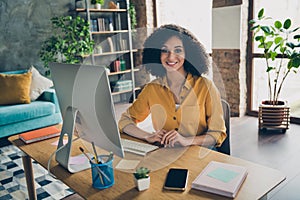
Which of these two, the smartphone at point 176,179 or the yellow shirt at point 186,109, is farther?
the yellow shirt at point 186,109

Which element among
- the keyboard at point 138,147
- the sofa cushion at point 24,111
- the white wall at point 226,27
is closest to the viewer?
the keyboard at point 138,147

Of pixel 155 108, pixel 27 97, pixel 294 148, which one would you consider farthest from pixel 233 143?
pixel 27 97

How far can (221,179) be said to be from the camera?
107cm

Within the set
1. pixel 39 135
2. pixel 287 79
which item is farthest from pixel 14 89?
pixel 287 79

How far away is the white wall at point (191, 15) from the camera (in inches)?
168

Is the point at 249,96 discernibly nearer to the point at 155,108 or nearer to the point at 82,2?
the point at 155,108

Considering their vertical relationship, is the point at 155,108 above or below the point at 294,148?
above

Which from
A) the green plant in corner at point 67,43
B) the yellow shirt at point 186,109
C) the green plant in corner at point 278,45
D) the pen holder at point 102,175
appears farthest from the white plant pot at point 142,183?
the green plant in corner at point 67,43

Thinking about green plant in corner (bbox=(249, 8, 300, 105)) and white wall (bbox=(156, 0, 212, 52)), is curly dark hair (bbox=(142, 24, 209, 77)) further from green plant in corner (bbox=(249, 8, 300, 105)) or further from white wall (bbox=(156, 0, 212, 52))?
white wall (bbox=(156, 0, 212, 52))

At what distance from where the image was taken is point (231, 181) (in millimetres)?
1053

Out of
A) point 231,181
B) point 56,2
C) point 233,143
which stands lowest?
point 233,143

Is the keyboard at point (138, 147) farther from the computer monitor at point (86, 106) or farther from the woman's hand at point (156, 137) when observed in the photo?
the computer monitor at point (86, 106)

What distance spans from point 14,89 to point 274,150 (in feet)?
9.89

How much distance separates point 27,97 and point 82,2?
2.02m
